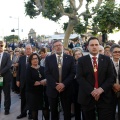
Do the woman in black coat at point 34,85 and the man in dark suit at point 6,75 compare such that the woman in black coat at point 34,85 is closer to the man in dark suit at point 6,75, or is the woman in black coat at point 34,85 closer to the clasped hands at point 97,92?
the man in dark suit at point 6,75

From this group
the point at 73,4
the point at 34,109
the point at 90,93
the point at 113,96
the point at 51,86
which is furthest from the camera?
the point at 73,4

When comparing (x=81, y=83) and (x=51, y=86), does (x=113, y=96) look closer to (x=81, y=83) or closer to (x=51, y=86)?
(x=81, y=83)

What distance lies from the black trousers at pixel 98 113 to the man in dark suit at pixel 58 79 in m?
0.88

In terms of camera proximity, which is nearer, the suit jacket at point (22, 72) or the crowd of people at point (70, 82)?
the crowd of people at point (70, 82)

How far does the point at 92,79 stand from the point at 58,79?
1.04 meters

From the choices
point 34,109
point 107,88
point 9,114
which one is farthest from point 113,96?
point 9,114

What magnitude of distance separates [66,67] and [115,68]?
98 cm

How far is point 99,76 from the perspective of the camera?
454 centimetres

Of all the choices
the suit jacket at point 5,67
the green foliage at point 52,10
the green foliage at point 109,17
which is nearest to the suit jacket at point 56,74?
the suit jacket at point 5,67

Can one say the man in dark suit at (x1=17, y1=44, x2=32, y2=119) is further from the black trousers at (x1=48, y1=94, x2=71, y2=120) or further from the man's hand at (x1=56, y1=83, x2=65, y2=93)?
the man's hand at (x1=56, y1=83, x2=65, y2=93)

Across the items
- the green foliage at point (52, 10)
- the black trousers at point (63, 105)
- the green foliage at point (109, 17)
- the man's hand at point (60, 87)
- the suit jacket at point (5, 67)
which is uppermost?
the green foliage at point (52, 10)

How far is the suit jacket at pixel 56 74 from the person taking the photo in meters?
5.34

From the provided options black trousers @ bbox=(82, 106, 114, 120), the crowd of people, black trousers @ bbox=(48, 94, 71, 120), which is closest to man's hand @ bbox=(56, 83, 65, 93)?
the crowd of people

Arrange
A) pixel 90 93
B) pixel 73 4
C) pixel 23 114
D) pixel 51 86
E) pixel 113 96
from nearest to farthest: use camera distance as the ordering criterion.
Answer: pixel 90 93
pixel 113 96
pixel 51 86
pixel 23 114
pixel 73 4
